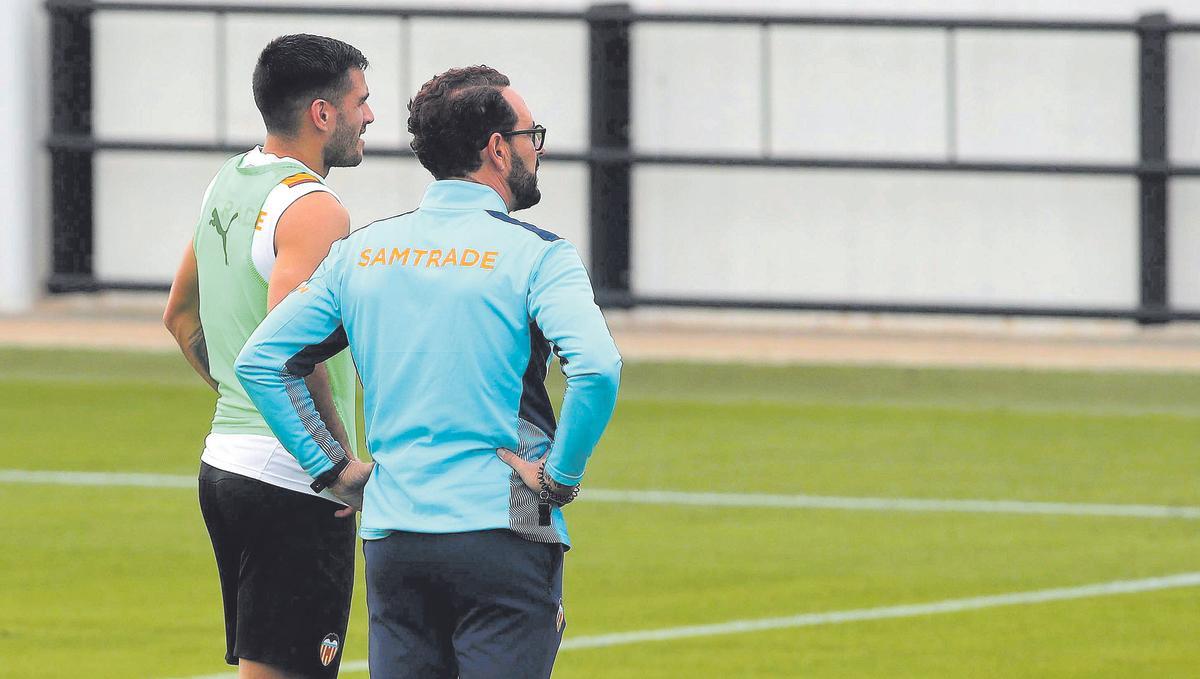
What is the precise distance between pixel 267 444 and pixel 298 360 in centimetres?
62

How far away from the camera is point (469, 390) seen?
457cm

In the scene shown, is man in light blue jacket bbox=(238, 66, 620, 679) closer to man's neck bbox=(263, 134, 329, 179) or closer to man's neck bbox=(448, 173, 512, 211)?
man's neck bbox=(448, 173, 512, 211)

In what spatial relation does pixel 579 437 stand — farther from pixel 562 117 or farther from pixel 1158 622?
pixel 562 117

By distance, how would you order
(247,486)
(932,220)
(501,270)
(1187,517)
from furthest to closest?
(932,220)
(1187,517)
(247,486)
(501,270)

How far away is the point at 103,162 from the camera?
21375 mm

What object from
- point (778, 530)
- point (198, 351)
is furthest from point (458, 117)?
point (778, 530)

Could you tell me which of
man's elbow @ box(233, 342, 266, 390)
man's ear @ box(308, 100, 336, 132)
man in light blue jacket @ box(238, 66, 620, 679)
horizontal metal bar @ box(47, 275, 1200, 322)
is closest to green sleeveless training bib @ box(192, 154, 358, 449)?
man's ear @ box(308, 100, 336, 132)

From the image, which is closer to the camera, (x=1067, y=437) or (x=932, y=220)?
(x=1067, y=437)

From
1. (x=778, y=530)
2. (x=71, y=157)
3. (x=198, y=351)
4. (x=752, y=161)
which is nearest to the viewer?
(x=198, y=351)

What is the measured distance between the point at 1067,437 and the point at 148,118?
9.75m

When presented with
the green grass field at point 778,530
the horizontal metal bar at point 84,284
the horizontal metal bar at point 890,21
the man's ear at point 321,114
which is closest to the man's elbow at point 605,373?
the man's ear at point 321,114

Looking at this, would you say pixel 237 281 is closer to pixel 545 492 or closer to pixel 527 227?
pixel 527 227

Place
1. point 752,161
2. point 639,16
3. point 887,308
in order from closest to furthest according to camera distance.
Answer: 1. point 887,308
2. point 752,161
3. point 639,16

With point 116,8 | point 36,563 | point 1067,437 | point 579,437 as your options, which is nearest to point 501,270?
point 579,437
